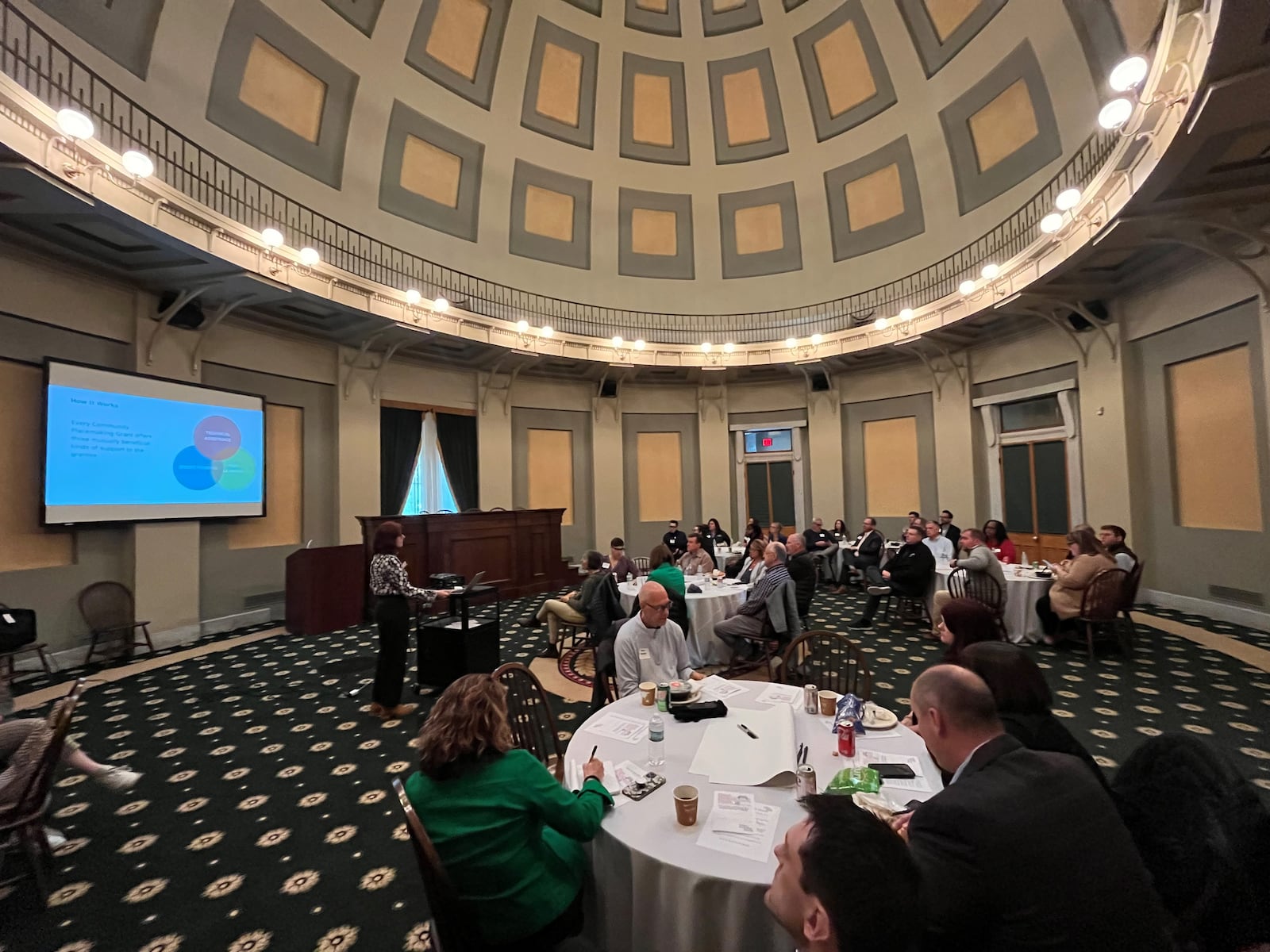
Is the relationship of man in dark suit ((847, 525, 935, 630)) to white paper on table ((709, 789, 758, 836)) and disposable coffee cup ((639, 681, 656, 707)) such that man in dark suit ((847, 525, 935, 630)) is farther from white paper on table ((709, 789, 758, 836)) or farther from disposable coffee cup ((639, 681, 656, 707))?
white paper on table ((709, 789, 758, 836))

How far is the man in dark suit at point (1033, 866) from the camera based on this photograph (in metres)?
1.05

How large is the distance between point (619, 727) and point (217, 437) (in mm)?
7320

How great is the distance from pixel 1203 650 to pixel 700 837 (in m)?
6.75

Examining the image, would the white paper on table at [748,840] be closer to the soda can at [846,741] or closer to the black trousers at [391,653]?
the soda can at [846,741]

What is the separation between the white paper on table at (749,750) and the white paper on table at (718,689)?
8.1 inches

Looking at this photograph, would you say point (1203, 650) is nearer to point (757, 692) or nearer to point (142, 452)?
point (757, 692)

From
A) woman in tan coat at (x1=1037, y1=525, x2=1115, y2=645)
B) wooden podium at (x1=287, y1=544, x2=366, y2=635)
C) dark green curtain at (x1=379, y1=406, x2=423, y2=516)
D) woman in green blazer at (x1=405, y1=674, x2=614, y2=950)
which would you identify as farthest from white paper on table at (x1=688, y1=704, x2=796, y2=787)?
dark green curtain at (x1=379, y1=406, x2=423, y2=516)

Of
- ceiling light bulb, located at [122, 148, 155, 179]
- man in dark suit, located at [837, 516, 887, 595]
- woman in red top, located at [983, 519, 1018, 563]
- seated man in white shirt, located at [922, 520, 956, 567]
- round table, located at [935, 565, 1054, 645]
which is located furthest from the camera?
man in dark suit, located at [837, 516, 887, 595]

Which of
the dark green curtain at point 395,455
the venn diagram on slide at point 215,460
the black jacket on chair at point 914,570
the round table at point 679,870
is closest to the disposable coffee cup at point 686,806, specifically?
the round table at point 679,870

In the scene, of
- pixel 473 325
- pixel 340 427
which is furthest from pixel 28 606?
pixel 473 325

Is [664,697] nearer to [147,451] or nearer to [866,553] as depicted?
[147,451]

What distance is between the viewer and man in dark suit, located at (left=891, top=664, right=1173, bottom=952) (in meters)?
1.05

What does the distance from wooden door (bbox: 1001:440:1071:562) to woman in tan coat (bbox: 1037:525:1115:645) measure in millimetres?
3005

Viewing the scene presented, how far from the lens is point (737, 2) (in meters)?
11.5
